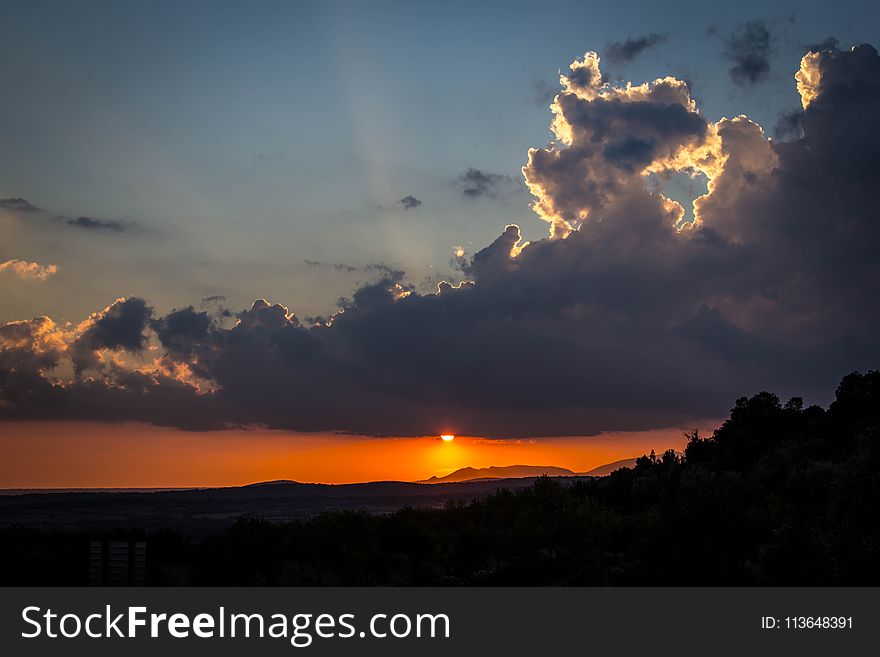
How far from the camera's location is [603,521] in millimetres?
41062

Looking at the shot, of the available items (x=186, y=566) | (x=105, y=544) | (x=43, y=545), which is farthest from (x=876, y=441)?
(x=43, y=545)

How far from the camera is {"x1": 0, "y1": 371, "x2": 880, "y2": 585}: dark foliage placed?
94.8 ft

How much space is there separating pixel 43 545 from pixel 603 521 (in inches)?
1105

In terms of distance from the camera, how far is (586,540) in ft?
127

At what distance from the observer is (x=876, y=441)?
29.4 m

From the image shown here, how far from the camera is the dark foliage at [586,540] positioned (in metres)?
28.9

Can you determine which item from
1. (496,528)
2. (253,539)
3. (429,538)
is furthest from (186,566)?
(496,528)
